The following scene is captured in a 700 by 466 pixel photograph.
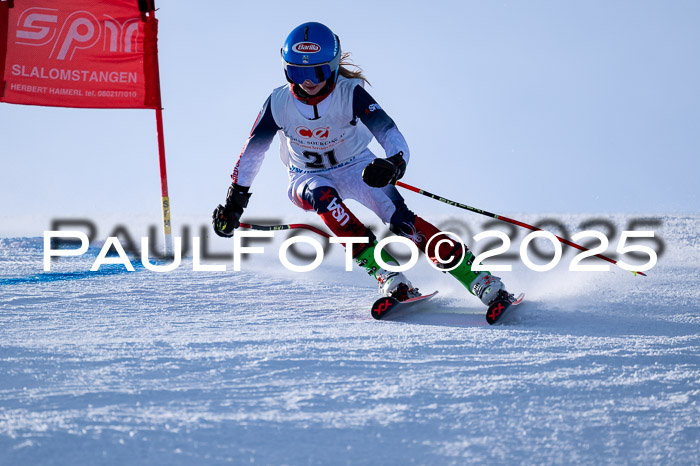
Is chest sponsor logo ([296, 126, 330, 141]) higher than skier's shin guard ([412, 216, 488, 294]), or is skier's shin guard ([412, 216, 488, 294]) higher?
chest sponsor logo ([296, 126, 330, 141])

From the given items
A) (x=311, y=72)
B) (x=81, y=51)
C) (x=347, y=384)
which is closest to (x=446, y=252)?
(x=311, y=72)

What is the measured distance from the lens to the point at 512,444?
1.53 meters

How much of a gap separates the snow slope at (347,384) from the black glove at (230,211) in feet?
1.46

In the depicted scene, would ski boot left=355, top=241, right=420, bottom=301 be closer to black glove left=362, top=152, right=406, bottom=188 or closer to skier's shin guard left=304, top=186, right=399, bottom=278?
skier's shin guard left=304, top=186, right=399, bottom=278

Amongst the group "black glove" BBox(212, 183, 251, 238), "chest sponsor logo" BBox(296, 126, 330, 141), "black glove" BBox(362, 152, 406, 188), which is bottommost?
"black glove" BBox(212, 183, 251, 238)

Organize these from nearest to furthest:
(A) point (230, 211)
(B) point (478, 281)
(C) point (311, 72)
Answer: (C) point (311, 72) → (B) point (478, 281) → (A) point (230, 211)

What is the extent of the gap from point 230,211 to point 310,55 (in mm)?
1002

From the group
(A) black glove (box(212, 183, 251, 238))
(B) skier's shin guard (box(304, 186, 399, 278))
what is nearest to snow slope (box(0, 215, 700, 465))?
(B) skier's shin guard (box(304, 186, 399, 278))

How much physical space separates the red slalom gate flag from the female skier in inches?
124

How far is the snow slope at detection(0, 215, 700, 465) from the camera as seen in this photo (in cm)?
151

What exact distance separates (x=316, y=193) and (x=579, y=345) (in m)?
1.62

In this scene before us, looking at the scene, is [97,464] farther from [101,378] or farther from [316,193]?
[316,193]

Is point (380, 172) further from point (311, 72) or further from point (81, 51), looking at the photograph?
point (81, 51)

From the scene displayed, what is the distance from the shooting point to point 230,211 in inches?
150
